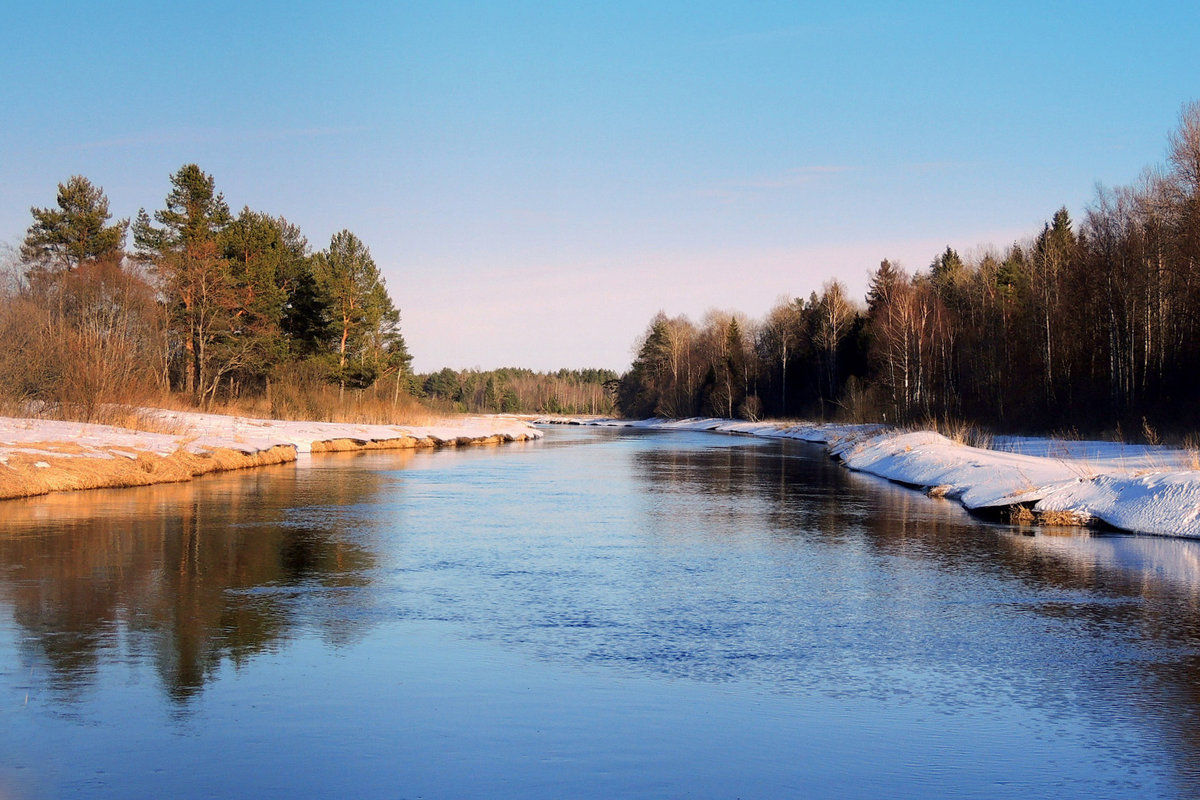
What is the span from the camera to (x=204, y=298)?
42438 millimetres

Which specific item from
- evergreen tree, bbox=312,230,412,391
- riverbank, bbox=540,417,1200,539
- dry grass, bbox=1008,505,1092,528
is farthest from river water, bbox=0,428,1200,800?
evergreen tree, bbox=312,230,412,391

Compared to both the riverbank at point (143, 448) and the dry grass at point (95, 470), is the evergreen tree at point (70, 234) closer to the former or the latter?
the riverbank at point (143, 448)

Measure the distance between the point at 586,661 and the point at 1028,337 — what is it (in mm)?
46263

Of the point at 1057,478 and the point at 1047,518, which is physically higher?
the point at 1057,478

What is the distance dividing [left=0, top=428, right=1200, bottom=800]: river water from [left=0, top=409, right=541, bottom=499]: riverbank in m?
3.86

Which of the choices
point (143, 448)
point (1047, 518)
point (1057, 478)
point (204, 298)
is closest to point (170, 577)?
point (143, 448)

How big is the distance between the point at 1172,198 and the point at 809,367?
48.1m

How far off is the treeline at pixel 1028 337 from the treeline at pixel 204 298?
3089 centimetres

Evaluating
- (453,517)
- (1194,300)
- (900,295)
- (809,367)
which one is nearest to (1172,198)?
(1194,300)

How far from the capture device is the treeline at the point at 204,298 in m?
38.6

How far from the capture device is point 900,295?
5641cm

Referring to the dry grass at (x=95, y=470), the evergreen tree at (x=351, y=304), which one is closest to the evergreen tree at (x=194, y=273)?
the evergreen tree at (x=351, y=304)

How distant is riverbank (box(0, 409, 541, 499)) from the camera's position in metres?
18.5

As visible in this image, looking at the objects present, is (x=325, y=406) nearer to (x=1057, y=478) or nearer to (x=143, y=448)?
(x=143, y=448)
